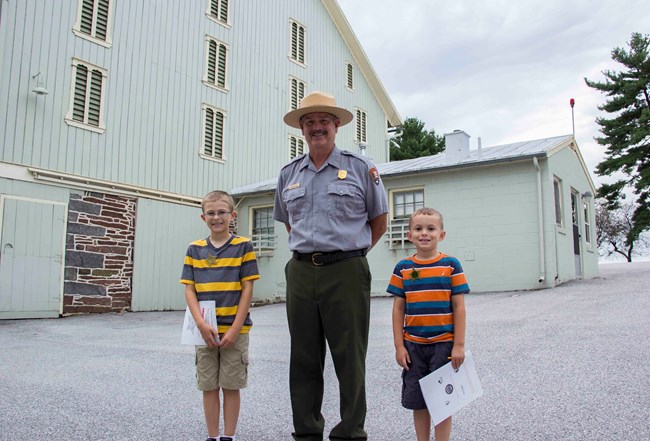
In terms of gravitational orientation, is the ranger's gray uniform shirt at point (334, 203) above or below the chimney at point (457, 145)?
below

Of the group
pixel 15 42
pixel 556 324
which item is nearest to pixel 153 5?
pixel 15 42

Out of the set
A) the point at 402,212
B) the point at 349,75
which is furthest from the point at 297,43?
the point at 402,212

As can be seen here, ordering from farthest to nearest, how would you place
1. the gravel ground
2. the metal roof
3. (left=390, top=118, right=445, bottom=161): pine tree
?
1. (left=390, top=118, right=445, bottom=161): pine tree
2. the metal roof
3. the gravel ground

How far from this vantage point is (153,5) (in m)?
14.7

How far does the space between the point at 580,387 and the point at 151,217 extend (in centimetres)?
1154

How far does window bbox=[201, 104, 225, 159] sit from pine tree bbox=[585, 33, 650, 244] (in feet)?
59.8

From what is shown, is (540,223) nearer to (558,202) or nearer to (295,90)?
(558,202)

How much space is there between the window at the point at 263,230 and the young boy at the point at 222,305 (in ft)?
40.4

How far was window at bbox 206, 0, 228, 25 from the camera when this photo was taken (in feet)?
53.8

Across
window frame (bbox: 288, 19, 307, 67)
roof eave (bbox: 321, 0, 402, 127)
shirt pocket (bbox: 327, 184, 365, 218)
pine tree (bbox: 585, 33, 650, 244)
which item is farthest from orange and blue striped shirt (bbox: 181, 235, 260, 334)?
pine tree (bbox: 585, 33, 650, 244)

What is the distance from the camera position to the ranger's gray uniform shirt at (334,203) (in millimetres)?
3121

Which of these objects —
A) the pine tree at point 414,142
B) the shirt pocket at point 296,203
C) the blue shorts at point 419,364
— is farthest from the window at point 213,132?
the pine tree at point 414,142

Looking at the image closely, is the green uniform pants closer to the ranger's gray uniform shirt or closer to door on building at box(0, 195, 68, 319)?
the ranger's gray uniform shirt

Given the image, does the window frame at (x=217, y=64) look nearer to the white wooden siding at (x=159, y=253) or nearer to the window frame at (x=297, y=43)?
the window frame at (x=297, y=43)
